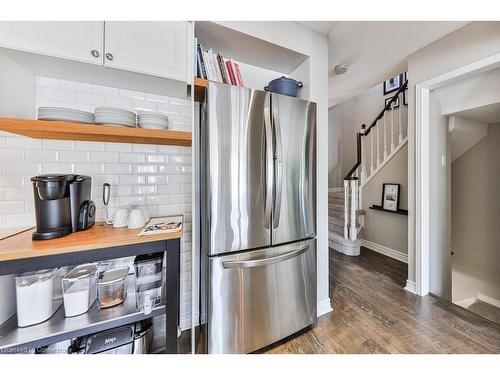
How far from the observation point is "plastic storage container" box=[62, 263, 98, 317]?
1126 mm

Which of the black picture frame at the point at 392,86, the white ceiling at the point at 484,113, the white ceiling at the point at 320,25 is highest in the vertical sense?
the black picture frame at the point at 392,86

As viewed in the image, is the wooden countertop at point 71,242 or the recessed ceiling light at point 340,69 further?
the recessed ceiling light at point 340,69

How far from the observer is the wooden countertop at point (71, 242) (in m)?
0.91

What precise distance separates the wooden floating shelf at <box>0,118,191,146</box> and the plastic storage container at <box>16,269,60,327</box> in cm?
77

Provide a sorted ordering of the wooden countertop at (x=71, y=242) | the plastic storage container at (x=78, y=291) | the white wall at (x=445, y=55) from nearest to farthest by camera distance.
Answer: the wooden countertop at (x=71, y=242) → the plastic storage container at (x=78, y=291) → the white wall at (x=445, y=55)

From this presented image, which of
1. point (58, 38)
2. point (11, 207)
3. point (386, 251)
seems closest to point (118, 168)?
point (11, 207)

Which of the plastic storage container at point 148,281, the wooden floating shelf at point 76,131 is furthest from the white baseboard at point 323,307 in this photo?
the wooden floating shelf at point 76,131

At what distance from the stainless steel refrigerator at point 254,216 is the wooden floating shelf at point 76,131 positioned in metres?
0.32

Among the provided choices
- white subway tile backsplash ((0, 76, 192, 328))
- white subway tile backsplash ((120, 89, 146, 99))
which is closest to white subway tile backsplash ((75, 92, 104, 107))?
white subway tile backsplash ((0, 76, 192, 328))

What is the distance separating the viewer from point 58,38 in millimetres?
1086

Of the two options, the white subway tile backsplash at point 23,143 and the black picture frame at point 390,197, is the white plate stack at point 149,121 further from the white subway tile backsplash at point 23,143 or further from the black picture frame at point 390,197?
the black picture frame at point 390,197

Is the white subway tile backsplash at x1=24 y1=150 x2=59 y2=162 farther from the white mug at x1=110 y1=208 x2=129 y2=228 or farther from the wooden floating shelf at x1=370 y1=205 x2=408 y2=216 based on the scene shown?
the wooden floating shelf at x1=370 y1=205 x2=408 y2=216
